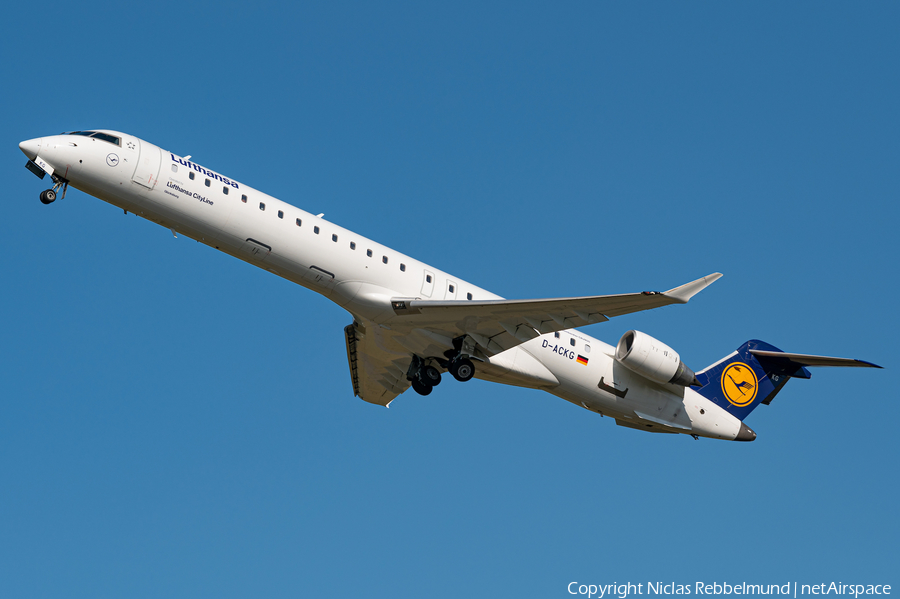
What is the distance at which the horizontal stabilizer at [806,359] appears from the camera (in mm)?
20625

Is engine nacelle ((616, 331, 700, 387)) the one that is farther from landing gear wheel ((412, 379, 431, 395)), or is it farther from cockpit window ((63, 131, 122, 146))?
cockpit window ((63, 131, 122, 146))

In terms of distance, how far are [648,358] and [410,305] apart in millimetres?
6472

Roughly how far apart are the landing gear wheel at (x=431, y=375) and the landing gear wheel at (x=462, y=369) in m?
0.76

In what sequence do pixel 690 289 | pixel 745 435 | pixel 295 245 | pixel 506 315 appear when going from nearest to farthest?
pixel 690 289, pixel 295 245, pixel 506 315, pixel 745 435

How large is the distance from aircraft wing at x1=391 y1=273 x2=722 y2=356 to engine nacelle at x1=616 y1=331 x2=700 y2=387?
10.2 feet

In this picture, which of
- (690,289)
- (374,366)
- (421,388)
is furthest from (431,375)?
(690,289)

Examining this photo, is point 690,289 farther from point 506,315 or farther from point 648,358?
point 648,358

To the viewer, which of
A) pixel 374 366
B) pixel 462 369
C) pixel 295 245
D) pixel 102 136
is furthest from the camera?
pixel 374 366

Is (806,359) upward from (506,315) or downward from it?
upward

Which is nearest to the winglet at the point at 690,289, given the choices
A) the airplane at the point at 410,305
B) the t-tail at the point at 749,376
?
the airplane at the point at 410,305

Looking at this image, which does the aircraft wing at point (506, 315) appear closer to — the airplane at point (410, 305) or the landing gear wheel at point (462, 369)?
the airplane at point (410, 305)

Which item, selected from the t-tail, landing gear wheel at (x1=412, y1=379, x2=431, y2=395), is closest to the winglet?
landing gear wheel at (x1=412, y1=379, x2=431, y2=395)

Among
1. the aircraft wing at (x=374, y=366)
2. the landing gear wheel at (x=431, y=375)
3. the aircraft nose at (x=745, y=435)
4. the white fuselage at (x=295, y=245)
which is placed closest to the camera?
the white fuselage at (x=295, y=245)

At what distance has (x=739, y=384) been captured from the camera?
949 inches
